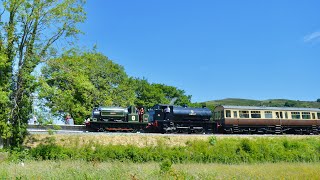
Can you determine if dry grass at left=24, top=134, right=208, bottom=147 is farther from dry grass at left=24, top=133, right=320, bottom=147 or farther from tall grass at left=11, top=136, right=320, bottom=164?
tall grass at left=11, top=136, right=320, bottom=164

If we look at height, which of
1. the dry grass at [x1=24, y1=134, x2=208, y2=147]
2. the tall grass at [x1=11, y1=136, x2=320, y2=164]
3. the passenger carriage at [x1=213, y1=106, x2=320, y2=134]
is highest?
the passenger carriage at [x1=213, y1=106, x2=320, y2=134]

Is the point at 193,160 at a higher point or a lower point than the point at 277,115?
lower

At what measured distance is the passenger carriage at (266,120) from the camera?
121ft

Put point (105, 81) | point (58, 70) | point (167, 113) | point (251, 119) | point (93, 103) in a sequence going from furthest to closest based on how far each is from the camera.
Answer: point (105, 81) → point (93, 103) → point (251, 119) → point (167, 113) → point (58, 70)

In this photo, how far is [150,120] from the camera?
1412 inches

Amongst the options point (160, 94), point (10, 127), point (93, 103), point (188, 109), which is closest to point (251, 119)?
point (188, 109)

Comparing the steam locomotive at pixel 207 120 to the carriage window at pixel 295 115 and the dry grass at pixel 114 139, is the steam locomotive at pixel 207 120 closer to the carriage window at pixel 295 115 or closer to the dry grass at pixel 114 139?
the carriage window at pixel 295 115

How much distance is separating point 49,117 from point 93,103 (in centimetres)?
1602

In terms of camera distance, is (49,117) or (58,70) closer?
(49,117)

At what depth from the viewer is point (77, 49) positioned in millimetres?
28516

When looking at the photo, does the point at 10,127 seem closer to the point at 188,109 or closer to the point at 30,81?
the point at 30,81

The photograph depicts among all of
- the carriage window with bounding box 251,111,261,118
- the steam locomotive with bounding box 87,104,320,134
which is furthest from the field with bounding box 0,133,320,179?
the carriage window with bounding box 251,111,261,118

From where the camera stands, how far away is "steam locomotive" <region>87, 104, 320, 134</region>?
3416 centimetres

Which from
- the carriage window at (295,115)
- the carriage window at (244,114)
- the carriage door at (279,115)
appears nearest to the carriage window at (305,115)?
the carriage window at (295,115)
